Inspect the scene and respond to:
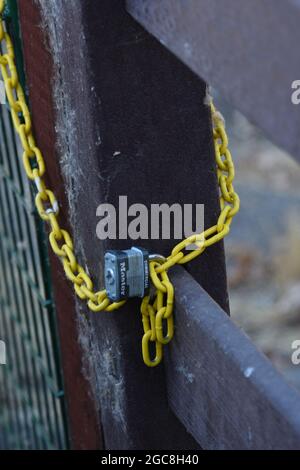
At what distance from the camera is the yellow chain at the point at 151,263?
174 centimetres

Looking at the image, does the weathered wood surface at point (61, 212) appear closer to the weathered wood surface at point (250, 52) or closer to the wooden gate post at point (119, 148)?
the wooden gate post at point (119, 148)

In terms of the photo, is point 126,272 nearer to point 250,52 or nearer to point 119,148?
point 119,148

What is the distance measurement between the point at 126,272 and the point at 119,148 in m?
0.22

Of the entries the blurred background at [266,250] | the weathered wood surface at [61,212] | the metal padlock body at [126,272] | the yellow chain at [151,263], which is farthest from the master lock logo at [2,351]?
the blurred background at [266,250]

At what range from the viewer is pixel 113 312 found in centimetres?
179

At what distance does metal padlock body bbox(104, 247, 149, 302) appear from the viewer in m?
1.70

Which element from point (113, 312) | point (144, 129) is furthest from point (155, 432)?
point (144, 129)

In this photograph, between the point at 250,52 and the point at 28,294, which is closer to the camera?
the point at 250,52

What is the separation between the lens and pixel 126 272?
1.70m

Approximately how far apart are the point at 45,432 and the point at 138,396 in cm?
99

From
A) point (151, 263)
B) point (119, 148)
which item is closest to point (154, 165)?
point (119, 148)

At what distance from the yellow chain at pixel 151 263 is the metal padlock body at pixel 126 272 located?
2 centimetres

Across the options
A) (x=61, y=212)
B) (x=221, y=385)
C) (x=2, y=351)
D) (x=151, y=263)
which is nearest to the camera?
(x=221, y=385)

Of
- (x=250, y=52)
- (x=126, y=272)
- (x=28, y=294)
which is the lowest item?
(x=28, y=294)
